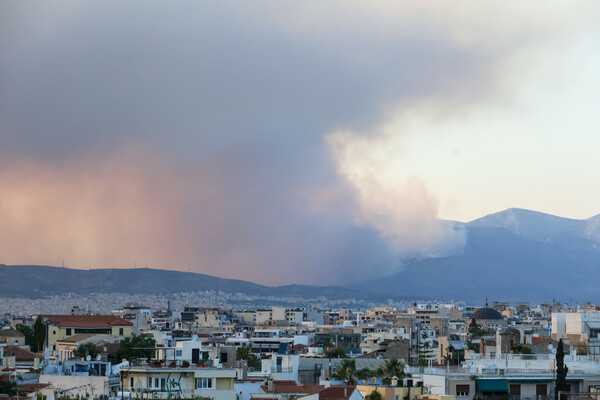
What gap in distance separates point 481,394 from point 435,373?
213cm

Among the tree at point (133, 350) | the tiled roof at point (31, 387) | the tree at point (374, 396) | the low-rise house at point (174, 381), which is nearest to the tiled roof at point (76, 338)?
the tree at point (133, 350)

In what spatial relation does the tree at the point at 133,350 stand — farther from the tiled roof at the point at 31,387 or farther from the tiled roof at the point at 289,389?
the tiled roof at the point at 31,387

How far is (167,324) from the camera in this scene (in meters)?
183

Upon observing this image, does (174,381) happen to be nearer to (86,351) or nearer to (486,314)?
(86,351)

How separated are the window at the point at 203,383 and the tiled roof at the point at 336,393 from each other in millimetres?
4429

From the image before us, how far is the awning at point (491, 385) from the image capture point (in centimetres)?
4522

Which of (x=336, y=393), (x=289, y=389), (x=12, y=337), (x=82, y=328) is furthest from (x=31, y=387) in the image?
(x=82, y=328)

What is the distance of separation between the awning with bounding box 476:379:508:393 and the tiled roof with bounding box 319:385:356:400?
4667mm

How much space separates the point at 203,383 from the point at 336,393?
5.32m

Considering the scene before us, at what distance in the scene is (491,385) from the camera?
149ft

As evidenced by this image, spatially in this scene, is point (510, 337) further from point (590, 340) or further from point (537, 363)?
point (537, 363)

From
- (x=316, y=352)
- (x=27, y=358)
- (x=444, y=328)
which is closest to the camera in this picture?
(x=27, y=358)

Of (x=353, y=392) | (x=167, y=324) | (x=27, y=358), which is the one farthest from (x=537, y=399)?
(x=167, y=324)

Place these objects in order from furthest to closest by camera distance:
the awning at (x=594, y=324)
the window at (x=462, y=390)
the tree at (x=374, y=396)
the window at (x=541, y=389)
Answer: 1. the awning at (x=594, y=324)
2. the window at (x=541, y=389)
3. the tree at (x=374, y=396)
4. the window at (x=462, y=390)
